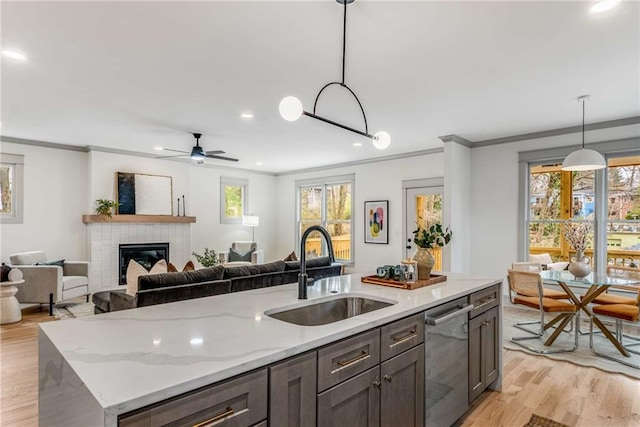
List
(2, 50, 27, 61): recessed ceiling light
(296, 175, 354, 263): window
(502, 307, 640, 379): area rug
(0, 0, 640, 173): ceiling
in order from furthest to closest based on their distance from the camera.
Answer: (296, 175, 354, 263): window → (502, 307, 640, 379): area rug → (2, 50, 27, 61): recessed ceiling light → (0, 0, 640, 173): ceiling

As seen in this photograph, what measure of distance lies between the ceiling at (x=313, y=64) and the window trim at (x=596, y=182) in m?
0.42

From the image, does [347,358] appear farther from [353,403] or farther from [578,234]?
[578,234]

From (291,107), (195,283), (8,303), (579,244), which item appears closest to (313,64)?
(291,107)

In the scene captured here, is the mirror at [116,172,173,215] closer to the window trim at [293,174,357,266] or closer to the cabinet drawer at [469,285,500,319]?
the window trim at [293,174,357,266]

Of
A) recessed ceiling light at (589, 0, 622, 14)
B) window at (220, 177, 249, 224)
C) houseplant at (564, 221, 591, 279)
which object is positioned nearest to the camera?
recessed ceiling light at (589, 0, 622, 14)

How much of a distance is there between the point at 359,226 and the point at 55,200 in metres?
5.60

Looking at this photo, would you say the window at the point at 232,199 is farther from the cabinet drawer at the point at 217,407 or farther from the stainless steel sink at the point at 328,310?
the cabinet drawer at the point at 217,407

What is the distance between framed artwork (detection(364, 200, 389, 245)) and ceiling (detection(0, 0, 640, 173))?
7.49 ft

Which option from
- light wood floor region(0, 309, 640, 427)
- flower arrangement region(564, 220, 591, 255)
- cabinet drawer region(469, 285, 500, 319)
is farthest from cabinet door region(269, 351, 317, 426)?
flower arrangement region(564, 220, 591, 255)

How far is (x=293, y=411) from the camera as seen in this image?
126 cm

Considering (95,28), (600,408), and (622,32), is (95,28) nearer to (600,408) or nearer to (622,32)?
(622,32)

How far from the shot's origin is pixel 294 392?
4.15 ft

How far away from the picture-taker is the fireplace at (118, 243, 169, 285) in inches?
251

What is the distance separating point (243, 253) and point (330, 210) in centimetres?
224
